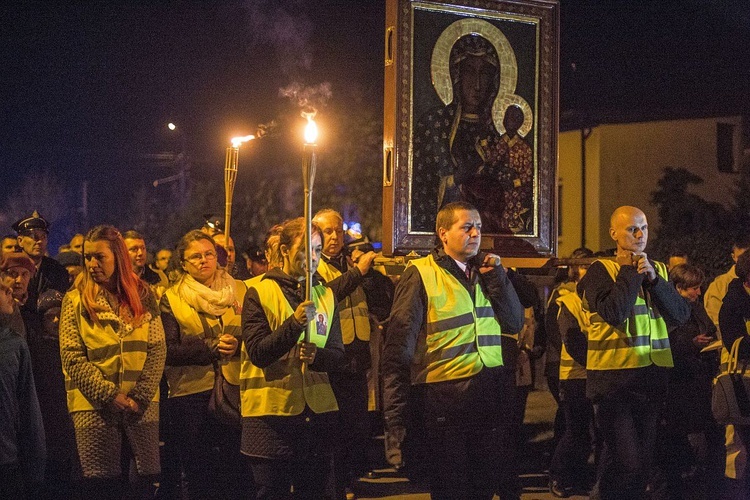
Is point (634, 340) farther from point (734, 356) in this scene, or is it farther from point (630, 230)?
point (734, 356)

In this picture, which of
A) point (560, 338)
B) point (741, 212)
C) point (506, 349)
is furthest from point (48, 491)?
point (741, 212)

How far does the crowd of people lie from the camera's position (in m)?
6.25

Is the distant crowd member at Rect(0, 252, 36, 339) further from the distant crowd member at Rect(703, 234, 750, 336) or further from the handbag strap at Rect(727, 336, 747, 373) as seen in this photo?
the distant crowd member at Rect(703, 234, 750, 336)

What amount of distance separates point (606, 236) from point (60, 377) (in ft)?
84.1

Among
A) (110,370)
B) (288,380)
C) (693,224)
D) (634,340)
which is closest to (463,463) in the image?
(288,380)

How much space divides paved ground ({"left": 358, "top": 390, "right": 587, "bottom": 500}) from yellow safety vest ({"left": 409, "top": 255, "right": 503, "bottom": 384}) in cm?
324

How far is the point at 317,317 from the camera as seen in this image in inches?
253

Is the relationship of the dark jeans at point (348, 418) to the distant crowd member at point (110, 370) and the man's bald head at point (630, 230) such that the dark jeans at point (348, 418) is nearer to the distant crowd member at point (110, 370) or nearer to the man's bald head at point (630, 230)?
the distant crowd member at point (110, 370)

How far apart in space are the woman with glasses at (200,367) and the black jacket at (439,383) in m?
1.55

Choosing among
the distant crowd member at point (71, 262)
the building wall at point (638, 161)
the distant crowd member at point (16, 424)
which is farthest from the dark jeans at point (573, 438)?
the building wall at point (638, 161)

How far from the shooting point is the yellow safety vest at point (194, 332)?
7.53 metres

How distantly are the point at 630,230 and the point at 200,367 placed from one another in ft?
10.5

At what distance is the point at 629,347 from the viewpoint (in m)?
7.41

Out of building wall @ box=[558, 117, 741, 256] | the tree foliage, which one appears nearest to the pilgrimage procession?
the tree foliage
